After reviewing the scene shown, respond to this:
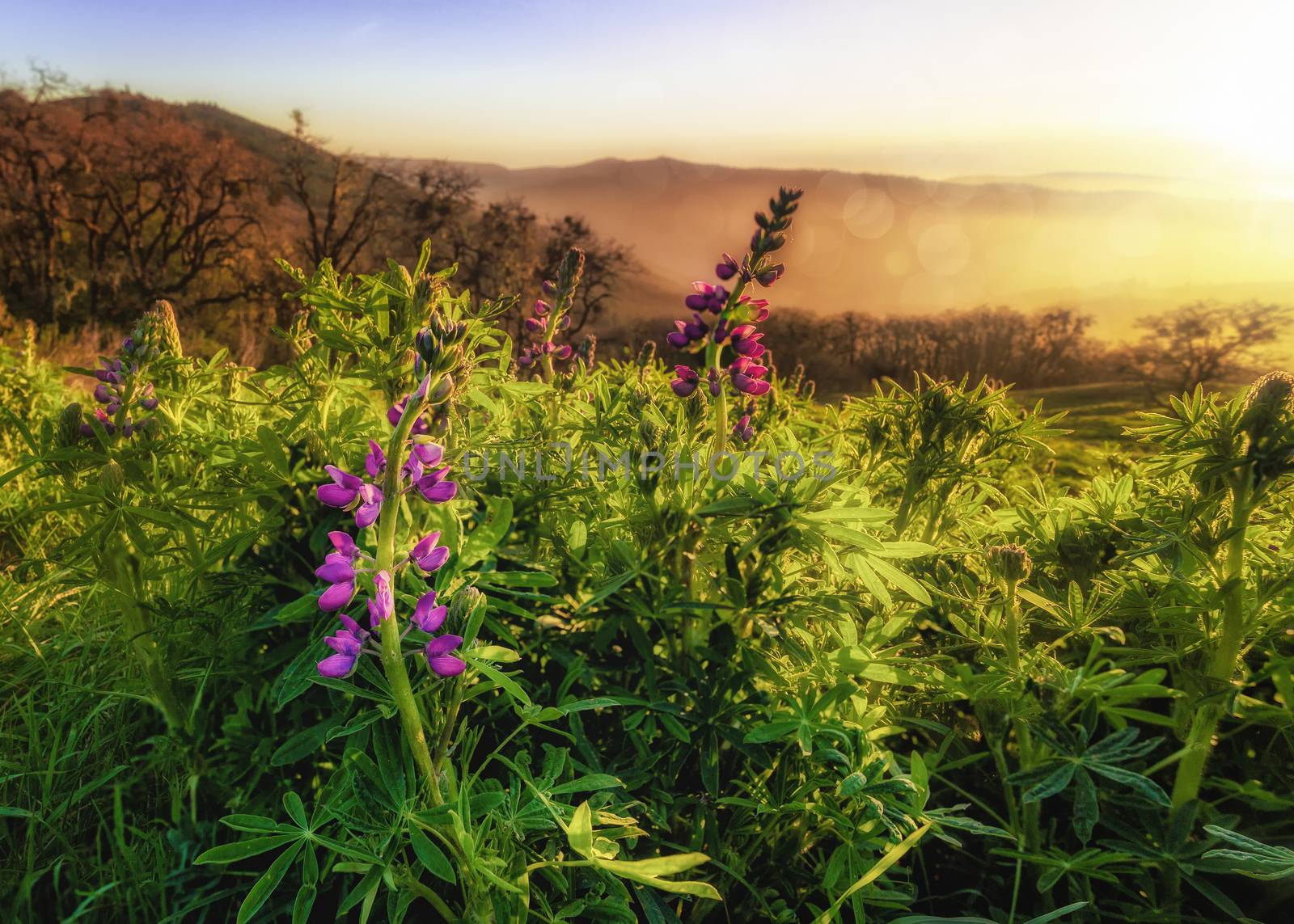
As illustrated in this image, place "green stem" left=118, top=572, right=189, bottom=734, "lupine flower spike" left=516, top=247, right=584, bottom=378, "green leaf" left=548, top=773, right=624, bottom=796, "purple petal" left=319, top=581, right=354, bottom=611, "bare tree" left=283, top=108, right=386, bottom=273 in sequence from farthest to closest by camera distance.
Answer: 1. "bare tree" left=283, top=108, right=386, bottom=273
2. "lupine flower spike" left=516, top=247, right=584, bottom=378
3. "green stem" left=118, top=572, right=189, bottom=734
4. "green leaf" left=548, top=773, right=624, bottom=796
5. "purple petal" left=319, top=581, right=354, bottom=611

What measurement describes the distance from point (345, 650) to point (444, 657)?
0.49 feet

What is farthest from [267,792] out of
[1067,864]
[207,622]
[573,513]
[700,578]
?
Result: [1067,864]

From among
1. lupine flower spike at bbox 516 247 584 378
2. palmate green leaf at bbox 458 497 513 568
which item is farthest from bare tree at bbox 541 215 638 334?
palmate green leaf at bbox 458 497 513 568

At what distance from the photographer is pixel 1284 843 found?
1596 millimetres

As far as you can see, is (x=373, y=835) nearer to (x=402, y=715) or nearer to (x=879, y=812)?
(x=402, y=715)

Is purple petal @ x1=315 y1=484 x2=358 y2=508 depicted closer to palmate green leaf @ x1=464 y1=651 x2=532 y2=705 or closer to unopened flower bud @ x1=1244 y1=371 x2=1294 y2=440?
palmate green leaf @ x1=464 y1=651 x2=532 y2=705

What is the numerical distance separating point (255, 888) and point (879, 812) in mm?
1085

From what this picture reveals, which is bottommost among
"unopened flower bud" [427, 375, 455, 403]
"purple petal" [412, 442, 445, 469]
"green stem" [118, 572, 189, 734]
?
"green stem" [118, 572, 189, 734]

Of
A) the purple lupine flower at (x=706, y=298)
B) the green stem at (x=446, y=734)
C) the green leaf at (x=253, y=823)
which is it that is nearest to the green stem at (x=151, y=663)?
the green leaf at (x=253, y=823)

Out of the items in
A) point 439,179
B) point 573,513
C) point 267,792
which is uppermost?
point 439,179

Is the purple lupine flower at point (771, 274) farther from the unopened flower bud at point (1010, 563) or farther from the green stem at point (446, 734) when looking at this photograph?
the green stem at point (446, 734)

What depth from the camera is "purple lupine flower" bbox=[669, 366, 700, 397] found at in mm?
1730

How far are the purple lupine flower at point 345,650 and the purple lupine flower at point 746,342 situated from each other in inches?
43.9

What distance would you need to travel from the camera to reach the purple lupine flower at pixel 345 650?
3.42 ft
